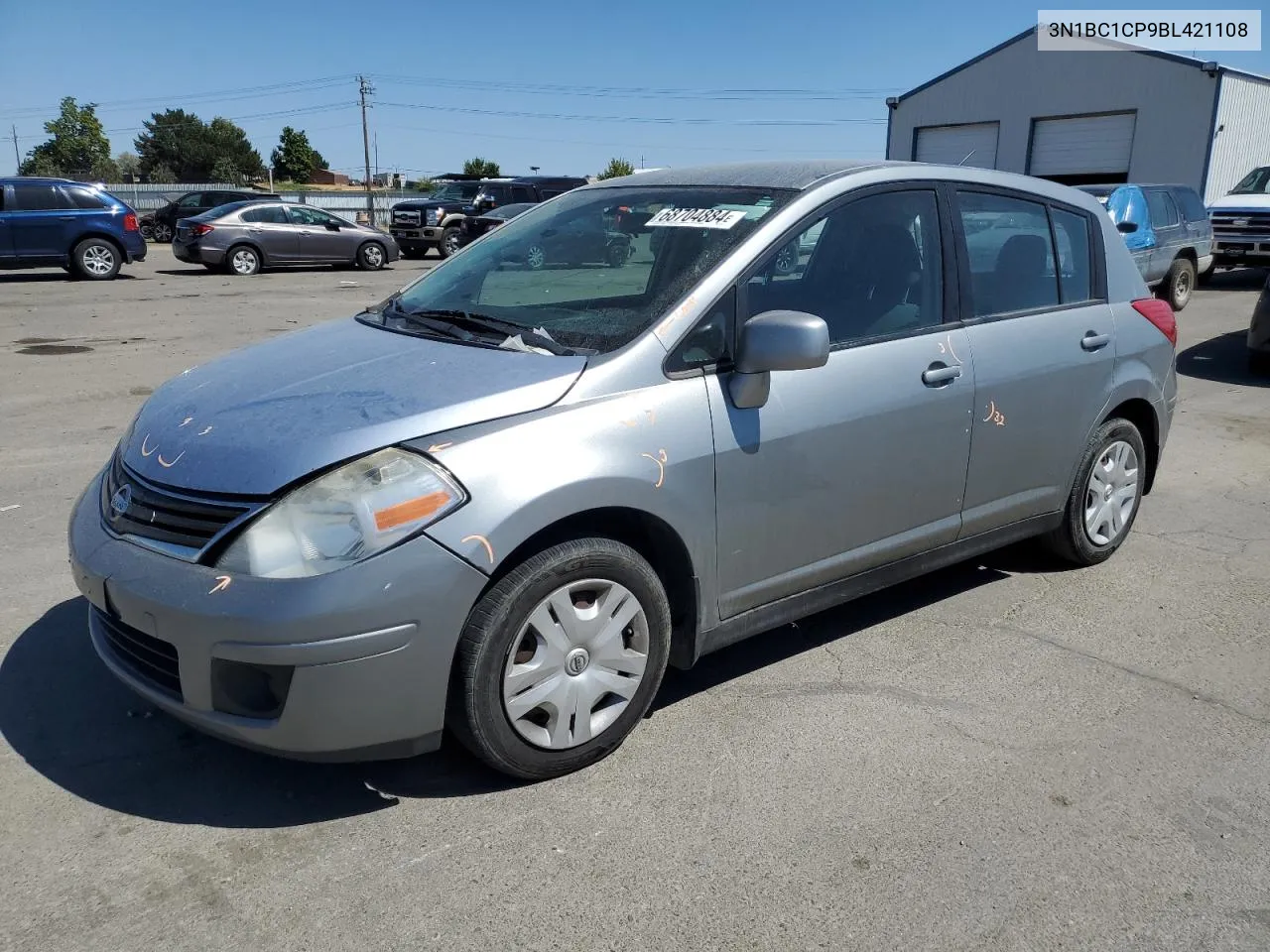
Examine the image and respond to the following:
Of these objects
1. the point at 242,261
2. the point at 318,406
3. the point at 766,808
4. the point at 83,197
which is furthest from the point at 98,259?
the point at 766,808

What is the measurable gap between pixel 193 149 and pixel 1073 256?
101 m

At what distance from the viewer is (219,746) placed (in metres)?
3.25

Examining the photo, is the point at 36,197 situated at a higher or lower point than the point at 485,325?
higher

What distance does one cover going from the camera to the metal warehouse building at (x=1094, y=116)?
86.9ft

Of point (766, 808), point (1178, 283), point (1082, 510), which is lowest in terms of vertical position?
point (766, 808)

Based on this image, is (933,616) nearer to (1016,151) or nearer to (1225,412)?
(1225,412)

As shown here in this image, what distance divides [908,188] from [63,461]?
16.9ft

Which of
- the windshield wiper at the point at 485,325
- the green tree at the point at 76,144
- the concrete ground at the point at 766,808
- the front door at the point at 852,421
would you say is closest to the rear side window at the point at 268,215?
the concrete ground at the point at 766,808

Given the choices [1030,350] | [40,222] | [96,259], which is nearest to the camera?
[1030,350]

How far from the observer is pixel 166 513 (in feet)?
9.26

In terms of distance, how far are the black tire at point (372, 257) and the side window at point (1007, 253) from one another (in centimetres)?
1980

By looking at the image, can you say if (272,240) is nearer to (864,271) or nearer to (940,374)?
(864,271)

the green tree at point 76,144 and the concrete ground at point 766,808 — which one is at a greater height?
the green tree at point 76,144

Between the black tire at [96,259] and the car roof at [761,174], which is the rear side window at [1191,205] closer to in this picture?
the car roof at [761,174]
